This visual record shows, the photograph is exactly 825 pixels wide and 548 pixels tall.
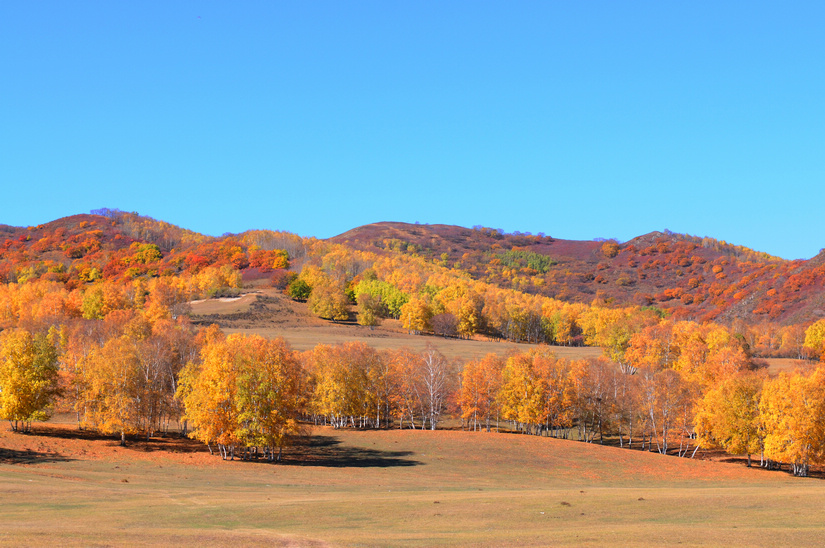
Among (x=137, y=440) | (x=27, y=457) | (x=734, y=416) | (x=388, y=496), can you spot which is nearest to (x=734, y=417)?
(x=734, y=416)

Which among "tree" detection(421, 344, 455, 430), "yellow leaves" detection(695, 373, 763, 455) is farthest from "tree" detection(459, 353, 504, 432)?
"yellow leaves" detection(695, 373, 763, 455)

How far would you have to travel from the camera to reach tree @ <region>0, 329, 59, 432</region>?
7731cm

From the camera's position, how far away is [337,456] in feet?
261

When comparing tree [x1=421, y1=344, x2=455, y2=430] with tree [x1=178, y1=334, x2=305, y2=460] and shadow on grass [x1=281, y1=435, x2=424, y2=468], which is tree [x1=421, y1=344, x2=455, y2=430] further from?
tree [x1=178, y1=334, x2=305, y2=460]

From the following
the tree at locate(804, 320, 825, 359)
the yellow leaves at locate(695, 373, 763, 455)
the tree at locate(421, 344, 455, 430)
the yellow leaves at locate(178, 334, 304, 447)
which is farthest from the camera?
the tree at locate(804, 320, 825, 359)

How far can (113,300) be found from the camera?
195m

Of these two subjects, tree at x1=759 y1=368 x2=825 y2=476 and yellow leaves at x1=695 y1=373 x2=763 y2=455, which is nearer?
tree at x1=759 y1=368 x2=825 y2=476

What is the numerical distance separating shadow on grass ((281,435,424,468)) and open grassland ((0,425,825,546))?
0.80ft

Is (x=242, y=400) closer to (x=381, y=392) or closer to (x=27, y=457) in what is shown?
(x=27, y=457)

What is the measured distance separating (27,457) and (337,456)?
32.3 meters

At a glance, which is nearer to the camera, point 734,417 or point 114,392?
point 114,392

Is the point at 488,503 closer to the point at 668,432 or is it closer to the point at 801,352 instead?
the point at 668,432

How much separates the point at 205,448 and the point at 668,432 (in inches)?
2845

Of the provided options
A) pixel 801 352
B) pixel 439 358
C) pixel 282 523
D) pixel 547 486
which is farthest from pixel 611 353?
pixel 282 523
